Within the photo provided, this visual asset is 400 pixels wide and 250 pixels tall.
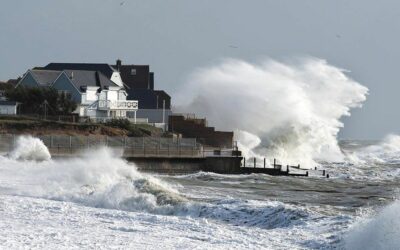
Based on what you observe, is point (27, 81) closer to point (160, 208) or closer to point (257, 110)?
point (257, 110)

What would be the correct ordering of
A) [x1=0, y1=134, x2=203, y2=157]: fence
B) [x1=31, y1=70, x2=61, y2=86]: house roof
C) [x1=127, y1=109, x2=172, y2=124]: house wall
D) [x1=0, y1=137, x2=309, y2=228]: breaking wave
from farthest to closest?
[x1=127, y1=109, x2=172, y2=124]: house wall, [x1=31, y1=70, x2=61, y2=86]: house roof, [x1=0, y1=134, x2=203, y2=157]: fence, [x1=0, y1=137, x2=309, y2=228]: breaking wave

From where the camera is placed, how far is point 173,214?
82.9 ft

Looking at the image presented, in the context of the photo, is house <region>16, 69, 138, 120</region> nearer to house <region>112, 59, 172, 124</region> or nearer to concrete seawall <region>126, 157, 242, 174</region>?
house <region>112, 59, 172, 124</region>

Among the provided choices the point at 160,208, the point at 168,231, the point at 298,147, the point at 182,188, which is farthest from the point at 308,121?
the point at 168,231

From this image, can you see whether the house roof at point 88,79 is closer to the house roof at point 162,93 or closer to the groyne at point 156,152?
the house roof at point 162,93

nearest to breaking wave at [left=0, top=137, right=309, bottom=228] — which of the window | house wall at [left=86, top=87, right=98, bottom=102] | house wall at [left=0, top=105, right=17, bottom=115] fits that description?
house wall at [left=0, top=105, right=17, bottom=115]

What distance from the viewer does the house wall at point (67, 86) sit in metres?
73.2

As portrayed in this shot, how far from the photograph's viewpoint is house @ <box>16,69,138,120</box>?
73.3 m

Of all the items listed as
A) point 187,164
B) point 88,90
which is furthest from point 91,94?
point 187,164

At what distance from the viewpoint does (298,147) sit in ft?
234

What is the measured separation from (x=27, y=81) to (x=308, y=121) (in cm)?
2374

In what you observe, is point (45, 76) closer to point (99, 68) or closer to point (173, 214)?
point (99, 68)

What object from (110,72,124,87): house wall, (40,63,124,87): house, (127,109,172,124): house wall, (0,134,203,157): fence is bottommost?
(0,134,203,157): fence

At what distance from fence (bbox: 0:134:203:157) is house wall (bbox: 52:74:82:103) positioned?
73.6 feet
